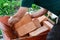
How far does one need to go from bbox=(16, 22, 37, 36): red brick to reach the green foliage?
1.42 ft

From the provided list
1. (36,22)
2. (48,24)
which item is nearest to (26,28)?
(36,22)

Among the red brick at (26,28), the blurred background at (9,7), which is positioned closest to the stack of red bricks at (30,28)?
the red brick at (26,28)

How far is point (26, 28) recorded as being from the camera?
1.46m

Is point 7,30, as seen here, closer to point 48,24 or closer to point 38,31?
point 38,31

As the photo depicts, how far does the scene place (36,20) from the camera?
1.53 metres

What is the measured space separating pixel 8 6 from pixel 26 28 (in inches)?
20.8

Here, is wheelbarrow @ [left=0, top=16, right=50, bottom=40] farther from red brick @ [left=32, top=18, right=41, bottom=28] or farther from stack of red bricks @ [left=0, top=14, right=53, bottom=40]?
red brick @ [left=32, top=18, right=41, bottom=28]

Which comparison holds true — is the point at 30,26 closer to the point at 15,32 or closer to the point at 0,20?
the point at 15,32

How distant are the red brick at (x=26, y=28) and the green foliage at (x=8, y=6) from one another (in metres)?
0.43

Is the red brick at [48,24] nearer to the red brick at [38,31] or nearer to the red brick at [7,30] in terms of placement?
the red brick at [38,31]

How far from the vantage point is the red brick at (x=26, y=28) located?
1.44 m

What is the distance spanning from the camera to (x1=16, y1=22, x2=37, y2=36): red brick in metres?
1.44

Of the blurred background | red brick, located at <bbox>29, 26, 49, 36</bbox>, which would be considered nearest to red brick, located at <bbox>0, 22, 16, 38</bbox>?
red brick, located at <bbox>29, 26, 49, 36</bbox>

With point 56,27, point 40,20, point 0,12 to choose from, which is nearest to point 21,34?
point 40,20
